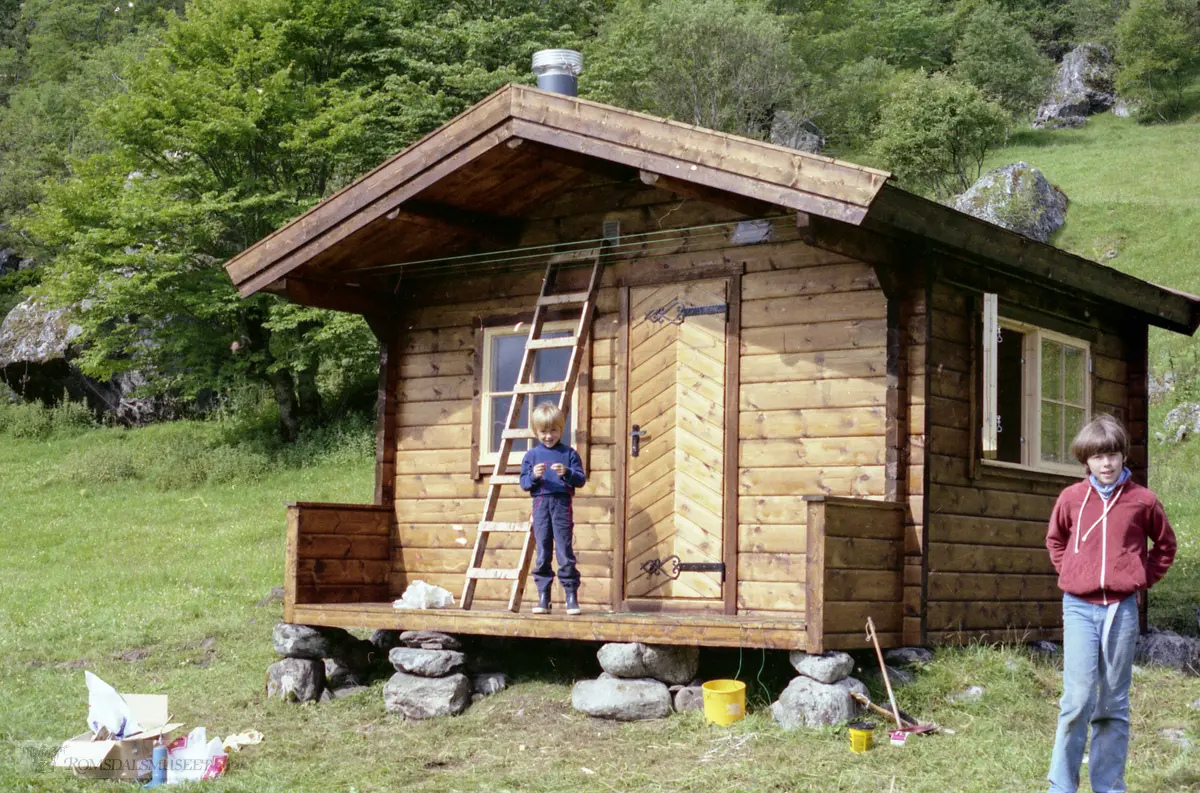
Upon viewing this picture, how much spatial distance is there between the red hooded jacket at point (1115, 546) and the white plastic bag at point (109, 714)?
502cm

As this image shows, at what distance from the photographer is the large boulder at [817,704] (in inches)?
287

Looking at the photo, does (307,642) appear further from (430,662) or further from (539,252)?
(539,252)

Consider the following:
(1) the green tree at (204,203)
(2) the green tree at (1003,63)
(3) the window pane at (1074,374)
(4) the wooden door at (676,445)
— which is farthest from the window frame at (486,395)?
(2) the green tree at (1003,63)

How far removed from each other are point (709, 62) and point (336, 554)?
29419 millimetres

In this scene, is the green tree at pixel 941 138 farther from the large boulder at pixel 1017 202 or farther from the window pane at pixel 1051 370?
the window pane at pixel 1051 370

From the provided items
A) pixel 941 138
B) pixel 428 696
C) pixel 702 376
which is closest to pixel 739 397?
pixel 702 376

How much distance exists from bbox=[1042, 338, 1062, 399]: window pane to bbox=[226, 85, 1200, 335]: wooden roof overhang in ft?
1.67

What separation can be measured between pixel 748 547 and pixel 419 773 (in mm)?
2786

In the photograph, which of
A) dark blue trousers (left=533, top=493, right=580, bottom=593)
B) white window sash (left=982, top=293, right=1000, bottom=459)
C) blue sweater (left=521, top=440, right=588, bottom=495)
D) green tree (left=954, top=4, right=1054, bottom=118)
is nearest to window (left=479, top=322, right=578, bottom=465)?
blue sweater (left=521, top=440, right=588, bottom=495)

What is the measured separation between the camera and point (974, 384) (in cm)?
895

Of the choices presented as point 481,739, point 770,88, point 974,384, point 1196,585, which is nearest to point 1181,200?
point 770,88

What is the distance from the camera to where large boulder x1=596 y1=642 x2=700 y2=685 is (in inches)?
314

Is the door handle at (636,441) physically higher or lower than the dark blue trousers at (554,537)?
higher

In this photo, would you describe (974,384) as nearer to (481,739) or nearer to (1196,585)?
(481,739)
